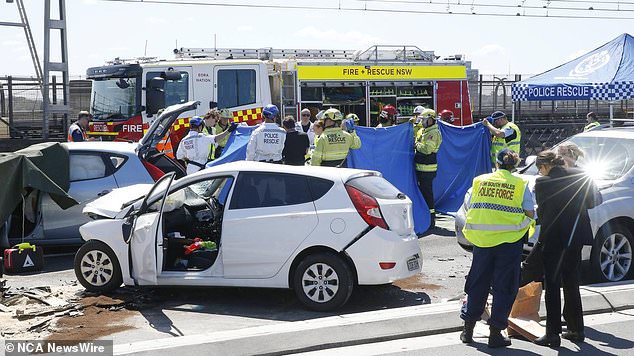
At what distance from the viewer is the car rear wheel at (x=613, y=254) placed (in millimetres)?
9172

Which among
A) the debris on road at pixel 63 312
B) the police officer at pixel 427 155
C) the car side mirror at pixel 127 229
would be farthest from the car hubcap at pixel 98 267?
the police officer at pixel 427 155

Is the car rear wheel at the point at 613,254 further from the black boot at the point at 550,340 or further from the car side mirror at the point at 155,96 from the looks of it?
the car side mirror at the point at 155,96

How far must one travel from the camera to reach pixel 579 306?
7.02 metres

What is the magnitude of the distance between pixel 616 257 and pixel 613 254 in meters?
0.05

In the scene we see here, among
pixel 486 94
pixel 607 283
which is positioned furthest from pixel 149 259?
pixel 486 94

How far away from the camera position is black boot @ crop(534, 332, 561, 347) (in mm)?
6879

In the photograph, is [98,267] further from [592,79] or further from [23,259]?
[592,79]

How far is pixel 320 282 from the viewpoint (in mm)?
8086

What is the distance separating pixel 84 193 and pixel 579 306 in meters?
6.52

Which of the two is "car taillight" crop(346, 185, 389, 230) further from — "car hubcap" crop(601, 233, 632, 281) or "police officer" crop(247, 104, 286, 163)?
"police officer" crop(247, 104, 286, 163)

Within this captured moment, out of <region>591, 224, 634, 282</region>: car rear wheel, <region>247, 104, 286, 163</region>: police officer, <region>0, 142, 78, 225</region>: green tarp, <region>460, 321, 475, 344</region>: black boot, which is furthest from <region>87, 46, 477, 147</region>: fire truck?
<region>460, 321, 475, 344</region>: black boot

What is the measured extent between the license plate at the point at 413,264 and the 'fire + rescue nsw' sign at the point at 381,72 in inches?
424

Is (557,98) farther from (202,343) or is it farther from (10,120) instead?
(10,120)

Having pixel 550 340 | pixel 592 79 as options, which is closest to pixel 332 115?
pixel 550 340
